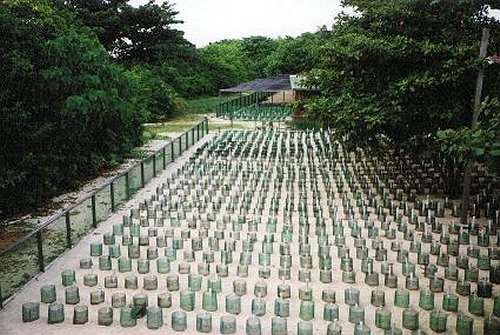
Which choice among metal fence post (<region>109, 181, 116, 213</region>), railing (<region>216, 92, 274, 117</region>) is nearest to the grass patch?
railing (<region>216, 92, 274, 117</region>)

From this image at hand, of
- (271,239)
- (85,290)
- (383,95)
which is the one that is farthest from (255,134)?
(85,290)

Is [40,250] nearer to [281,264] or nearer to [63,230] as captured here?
[63,230]

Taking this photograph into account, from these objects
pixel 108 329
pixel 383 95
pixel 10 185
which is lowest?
pixel 108 329

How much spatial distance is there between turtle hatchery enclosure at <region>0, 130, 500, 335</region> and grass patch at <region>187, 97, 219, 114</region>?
2387cm

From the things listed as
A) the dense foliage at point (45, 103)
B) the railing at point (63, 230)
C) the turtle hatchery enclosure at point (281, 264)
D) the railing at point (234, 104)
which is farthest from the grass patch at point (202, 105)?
the turtle hatchery enclosure at point (281, 264)

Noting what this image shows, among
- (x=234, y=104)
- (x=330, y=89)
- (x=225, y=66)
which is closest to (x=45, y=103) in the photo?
(x=330, y=89)

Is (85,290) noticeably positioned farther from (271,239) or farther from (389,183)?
(389,183)

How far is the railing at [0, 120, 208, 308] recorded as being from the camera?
8727 mm

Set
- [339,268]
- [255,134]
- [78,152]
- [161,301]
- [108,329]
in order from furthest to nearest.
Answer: [255,134]
[78,152]
[339,268]
[161,301]
[108,329]

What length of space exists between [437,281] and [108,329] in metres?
5.03

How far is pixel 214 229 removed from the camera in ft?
37.0

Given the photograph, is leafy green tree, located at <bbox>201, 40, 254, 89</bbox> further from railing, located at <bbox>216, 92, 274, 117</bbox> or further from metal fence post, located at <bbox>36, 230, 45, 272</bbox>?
metal fence post, located at <bbox>36, 230, 45, 272</bbox>

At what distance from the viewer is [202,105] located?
43000 millimetres

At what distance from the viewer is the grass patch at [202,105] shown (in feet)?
128
